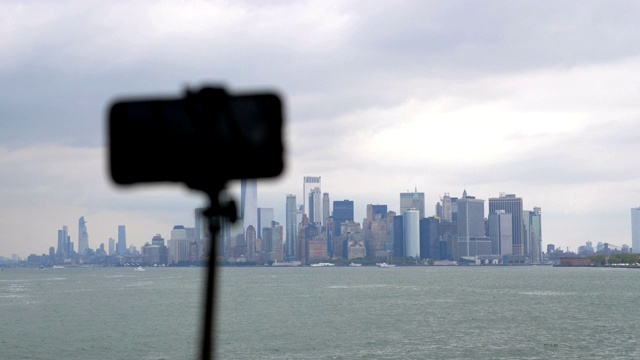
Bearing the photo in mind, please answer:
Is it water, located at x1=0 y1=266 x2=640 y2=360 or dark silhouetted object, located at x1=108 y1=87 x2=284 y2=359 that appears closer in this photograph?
dark silhouetted object, located at x1=108 y1=87 x2=284 y2=359

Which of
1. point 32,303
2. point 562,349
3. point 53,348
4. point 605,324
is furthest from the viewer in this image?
point 32,303

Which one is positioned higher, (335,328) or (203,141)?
(203,141)

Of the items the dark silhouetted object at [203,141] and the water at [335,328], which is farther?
the water at [335,328]

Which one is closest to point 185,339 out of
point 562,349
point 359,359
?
point 359,359

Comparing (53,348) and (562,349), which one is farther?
(53,348)

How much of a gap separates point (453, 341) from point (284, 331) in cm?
1508

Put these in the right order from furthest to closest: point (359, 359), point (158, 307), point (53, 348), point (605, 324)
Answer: point (158, 307)
point (605, 324)
point (53, 348)
point (359, 359)

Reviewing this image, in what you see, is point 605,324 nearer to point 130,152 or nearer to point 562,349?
point 562,349

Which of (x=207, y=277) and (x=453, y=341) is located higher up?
(x=207, y=277)

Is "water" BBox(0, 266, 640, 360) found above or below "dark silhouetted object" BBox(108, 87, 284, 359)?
below

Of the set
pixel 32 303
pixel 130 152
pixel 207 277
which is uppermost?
pixel 130 152

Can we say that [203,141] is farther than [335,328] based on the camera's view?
No

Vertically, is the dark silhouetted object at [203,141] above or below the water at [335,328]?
above

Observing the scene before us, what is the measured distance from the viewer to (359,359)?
5797cm
